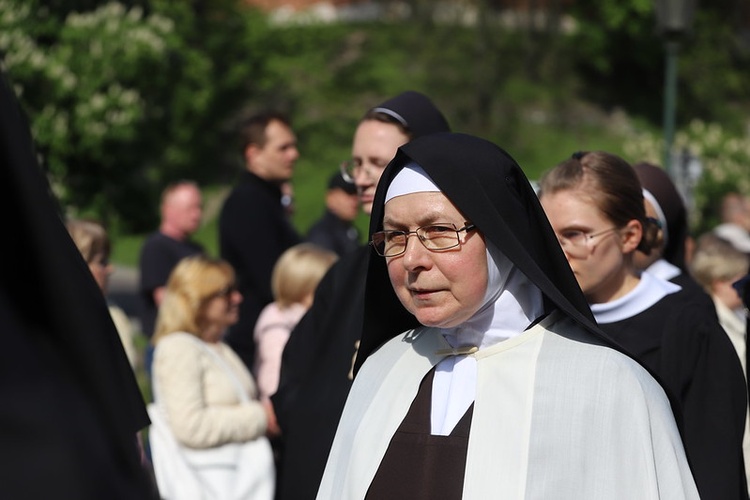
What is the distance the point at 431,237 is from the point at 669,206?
A: 2626mm

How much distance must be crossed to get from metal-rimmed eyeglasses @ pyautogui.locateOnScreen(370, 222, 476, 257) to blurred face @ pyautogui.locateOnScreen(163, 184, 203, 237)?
16.9 feet

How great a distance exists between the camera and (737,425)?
11.3ft

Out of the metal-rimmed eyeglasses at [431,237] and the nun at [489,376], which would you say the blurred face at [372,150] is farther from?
the metal-rimmed eyeglasses at [431,237]

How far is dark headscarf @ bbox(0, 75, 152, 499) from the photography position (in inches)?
45.1

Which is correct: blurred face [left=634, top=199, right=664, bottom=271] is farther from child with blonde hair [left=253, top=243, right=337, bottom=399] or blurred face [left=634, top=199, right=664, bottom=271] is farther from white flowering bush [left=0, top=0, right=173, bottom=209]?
white flowering bush [left=0, top=0, right=173, bottom=209]

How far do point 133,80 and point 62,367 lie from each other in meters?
11.5

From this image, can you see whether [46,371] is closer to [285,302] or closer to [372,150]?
[372,150]

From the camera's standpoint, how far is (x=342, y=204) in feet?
27.3

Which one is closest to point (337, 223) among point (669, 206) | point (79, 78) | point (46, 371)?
point (669, 206)

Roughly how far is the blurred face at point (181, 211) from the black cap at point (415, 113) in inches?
150

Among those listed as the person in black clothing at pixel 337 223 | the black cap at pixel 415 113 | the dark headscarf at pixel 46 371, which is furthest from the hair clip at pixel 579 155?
the person in black clothing at pixel 337 223

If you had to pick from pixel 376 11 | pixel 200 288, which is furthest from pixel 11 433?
pixel 376 11

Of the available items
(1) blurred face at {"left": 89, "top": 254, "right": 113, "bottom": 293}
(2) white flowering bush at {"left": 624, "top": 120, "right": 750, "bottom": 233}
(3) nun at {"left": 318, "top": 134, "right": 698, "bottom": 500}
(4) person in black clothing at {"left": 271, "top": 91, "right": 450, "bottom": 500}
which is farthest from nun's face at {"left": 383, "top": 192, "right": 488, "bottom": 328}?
(2) white flowering bush at {"left": 624, "top": 120, "right": 750, "bottom": 233}

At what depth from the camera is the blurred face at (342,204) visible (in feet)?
27.1
